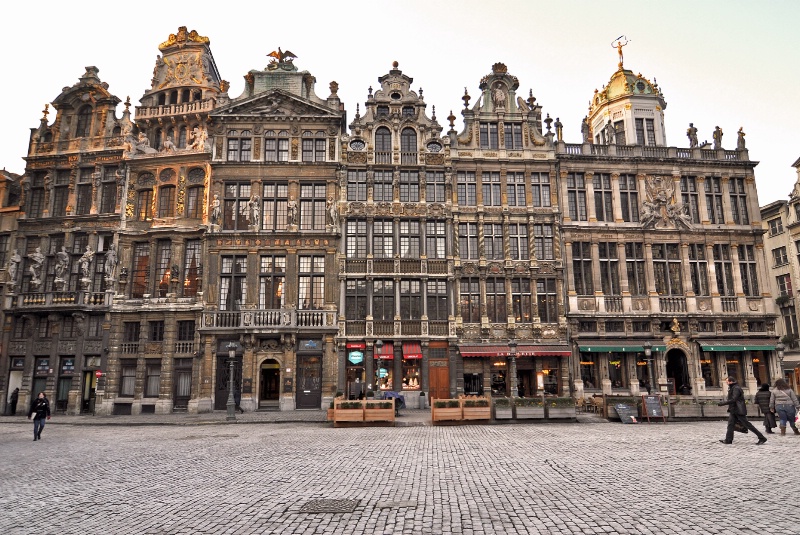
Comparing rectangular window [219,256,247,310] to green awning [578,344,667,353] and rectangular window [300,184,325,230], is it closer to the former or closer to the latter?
rectangular window [300,184,325,230]

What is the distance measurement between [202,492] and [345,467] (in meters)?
3.65

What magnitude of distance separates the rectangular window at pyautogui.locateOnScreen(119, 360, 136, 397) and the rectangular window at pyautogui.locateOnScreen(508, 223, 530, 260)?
26.1 meters

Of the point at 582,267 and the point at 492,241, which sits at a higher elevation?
the point at 492,241

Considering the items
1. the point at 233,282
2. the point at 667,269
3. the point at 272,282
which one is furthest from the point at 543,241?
the point at 233,282

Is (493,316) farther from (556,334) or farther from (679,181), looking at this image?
(679,181)

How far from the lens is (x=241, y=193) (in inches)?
1428

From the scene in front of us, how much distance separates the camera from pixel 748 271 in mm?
37500

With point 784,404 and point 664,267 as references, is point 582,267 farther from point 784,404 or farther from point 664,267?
point 784,404

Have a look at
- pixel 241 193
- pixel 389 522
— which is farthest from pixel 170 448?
pixel 241 193

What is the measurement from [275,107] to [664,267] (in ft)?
96.6

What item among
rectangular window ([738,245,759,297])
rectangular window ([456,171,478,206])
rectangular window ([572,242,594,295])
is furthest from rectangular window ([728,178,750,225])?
rectangular window ([456,171,478,206])

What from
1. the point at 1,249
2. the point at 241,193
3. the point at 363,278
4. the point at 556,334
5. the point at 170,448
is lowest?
the point at 170,448

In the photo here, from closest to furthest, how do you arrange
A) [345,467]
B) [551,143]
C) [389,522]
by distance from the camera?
[389,522]
[345,467]
[551,143]

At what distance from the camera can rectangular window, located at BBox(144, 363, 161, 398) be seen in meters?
33.8
